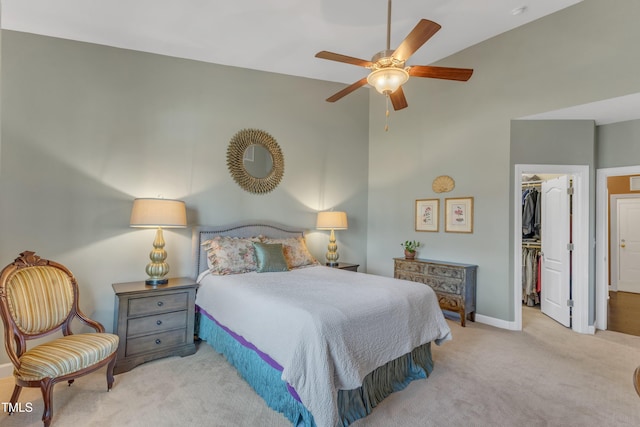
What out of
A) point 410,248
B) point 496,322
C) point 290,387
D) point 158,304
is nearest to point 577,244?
point 496,322

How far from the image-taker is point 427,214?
471 cm

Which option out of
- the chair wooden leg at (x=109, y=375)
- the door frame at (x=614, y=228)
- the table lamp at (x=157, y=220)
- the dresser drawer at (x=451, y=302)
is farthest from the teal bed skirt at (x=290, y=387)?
the door frame at (x=614, y=228)

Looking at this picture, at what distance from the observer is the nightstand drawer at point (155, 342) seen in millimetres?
2779

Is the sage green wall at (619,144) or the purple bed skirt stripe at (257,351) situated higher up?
the sage green wall at (619,144)

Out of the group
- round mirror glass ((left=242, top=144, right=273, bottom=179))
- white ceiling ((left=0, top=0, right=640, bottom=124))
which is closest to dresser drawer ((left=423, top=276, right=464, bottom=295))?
white ceiling ((left=0, top=0, right=640, bottom=124))

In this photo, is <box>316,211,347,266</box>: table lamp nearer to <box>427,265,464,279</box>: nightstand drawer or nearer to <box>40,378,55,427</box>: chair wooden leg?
<box>427,265,464,279</box>: nightstand drawer

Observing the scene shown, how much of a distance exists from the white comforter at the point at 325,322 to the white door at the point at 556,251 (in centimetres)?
251

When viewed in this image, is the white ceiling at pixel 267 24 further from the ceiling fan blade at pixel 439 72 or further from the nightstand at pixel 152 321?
the nightstand at pixel 152 321

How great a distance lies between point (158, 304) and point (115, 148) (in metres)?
1.71

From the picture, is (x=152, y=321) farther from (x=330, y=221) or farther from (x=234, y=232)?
(x=330, y=221)

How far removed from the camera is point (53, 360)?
2.03 m

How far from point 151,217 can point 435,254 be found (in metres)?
3.80

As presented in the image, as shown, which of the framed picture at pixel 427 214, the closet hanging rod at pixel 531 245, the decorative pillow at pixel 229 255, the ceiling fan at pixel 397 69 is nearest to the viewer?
the ceiling fan at pixel 397 69

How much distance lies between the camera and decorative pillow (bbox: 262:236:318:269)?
3906 mm
